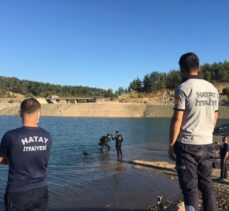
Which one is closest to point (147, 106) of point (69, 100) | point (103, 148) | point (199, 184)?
point (69, 100)

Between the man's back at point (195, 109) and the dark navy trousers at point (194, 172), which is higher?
the man's back at point (195, 109)

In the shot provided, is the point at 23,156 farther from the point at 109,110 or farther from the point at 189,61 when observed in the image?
the point at 109,110

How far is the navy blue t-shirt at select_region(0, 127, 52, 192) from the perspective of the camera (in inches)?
205

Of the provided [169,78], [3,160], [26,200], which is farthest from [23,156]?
[169,78]

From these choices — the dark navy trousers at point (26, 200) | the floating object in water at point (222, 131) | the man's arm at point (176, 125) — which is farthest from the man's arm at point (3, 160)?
the floating object in water at point (222, 131)

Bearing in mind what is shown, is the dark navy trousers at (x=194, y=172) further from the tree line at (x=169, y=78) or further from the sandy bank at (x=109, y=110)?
the tree line at (x=169, y=78)

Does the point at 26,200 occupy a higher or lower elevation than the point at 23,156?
lower

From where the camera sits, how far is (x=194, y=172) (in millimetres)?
5965

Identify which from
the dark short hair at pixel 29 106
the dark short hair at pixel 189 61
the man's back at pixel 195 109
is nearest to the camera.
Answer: the dark short hair at pixel 29 106

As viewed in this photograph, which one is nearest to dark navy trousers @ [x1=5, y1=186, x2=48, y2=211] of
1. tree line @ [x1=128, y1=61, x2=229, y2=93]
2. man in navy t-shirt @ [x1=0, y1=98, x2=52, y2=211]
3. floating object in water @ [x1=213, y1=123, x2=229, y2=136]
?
man in navy t-shirt @ [x1=0, y1=98, x2=52, y2=211]

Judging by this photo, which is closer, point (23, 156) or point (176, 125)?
point (23, 156)

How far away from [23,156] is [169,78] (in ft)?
565

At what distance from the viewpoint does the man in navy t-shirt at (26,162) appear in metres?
5.20

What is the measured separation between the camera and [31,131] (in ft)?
17.5
